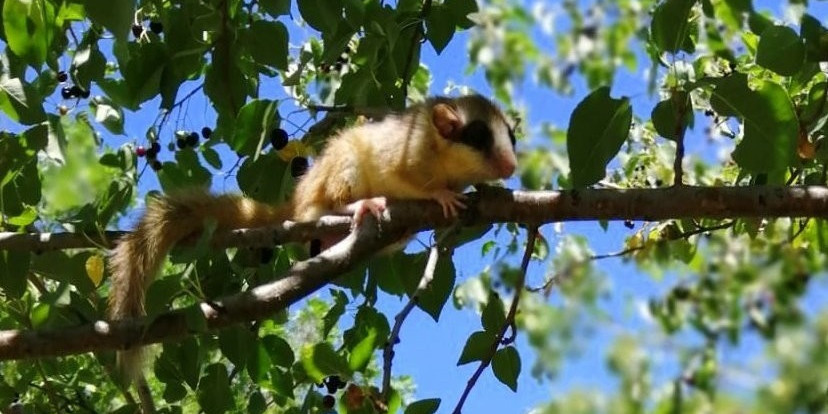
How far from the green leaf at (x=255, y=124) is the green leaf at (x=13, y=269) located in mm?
640

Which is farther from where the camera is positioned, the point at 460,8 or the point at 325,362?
the point at 460,8

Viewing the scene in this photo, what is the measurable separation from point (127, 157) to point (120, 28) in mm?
1790

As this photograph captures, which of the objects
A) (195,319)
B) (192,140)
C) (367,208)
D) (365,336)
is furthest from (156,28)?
(195,319)

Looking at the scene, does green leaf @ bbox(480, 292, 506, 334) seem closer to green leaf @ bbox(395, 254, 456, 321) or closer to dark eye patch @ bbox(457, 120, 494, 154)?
green leaf @ bbox(395, 254, 456, 321)

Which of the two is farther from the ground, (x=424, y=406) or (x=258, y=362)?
(x=258, y=362)

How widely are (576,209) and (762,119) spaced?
→ 1.45 feet

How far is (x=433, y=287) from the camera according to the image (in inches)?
112

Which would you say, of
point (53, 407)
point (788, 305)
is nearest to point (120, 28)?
point (53, 407)

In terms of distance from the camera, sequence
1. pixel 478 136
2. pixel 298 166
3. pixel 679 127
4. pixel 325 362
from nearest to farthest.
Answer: pixel 679 127 < pixel 325 362 < pixel 298 166 < pixel 478 136

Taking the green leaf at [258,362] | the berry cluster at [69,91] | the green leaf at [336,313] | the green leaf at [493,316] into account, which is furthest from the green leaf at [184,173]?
the green leaf at [493,316]

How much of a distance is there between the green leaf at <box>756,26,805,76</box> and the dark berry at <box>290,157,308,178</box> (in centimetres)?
139

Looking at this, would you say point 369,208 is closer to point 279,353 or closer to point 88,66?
point 279,353

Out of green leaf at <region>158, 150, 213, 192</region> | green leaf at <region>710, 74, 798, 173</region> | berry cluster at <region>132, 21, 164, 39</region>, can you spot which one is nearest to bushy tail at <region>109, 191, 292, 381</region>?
green leaf at <region>158, 150, 213, 192</region>

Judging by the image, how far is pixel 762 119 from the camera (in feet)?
7.16
